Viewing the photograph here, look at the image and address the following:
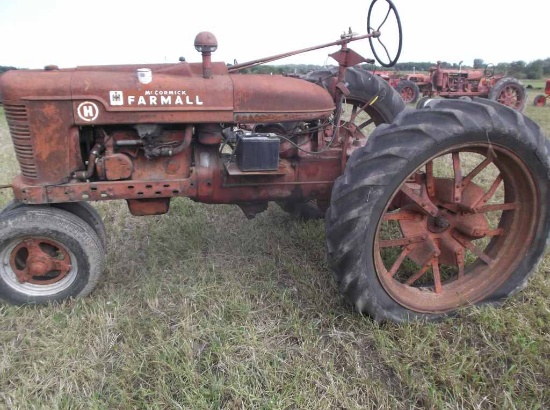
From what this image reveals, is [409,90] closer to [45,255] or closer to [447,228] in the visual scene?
[447,228]

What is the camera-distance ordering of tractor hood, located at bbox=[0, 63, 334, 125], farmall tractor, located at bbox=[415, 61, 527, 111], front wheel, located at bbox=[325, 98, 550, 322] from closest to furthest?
front wheel, located at bbox=[325, 98, 550, 322], tractor hood, located at bbox=[0, 63, 334, 125], farmall tractor, located at bbox=[415, 61, 527, 111]

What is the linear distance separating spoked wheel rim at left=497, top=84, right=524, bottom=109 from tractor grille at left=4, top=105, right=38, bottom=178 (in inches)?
503

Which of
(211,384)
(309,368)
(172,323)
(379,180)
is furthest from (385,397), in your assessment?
(172,323)

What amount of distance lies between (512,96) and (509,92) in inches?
5.4

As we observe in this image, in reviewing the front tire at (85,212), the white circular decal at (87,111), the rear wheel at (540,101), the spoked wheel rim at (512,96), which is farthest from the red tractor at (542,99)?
the white circular decal at (87,111)

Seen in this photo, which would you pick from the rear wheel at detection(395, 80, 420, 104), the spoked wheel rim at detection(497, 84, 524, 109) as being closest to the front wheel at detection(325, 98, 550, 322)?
the spoked wheel rim at detection(497, 84, 524, 109)

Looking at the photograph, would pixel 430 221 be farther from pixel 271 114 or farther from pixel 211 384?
pixel 211 384

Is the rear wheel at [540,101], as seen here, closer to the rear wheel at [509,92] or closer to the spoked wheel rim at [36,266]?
the rear wheel at [509,92]

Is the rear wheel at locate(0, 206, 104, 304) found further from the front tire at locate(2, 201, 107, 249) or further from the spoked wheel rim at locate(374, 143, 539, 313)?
the spoked wheel rim at locate(374, 143, 539, 313)

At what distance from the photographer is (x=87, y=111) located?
7.85ft

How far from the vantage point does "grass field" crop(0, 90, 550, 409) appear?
1966mm

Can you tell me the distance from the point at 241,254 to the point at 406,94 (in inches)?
475

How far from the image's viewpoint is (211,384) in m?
1.99

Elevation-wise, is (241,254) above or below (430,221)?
below
